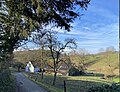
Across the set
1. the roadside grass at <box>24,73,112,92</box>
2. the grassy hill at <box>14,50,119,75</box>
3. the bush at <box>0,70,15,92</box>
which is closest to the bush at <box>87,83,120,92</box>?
the roadside grass at <box>24,73,112,92</box>

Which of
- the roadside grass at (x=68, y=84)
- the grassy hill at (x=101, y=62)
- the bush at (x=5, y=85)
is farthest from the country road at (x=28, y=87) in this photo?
the grassy hill at (x=101, y=62)

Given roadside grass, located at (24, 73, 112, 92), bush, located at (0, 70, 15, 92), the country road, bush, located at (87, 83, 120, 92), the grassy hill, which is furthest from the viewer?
the grassy hill

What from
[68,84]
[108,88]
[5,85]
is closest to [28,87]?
[5,85]

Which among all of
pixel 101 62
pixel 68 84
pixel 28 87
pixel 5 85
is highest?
pixel 101 62

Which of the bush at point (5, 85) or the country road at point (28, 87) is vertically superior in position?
the bush at point (5, 85)

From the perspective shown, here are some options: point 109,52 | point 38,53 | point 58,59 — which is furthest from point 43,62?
point 109,52

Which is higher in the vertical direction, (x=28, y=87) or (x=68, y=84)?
(x=28, y=87)

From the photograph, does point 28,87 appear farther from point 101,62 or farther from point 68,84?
point 101,62

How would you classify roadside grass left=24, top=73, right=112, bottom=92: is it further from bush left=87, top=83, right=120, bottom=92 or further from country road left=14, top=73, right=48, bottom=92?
bush left=87, top=83, right=120, bottom=92

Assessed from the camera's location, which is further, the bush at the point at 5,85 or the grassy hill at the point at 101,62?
the grassy hill at the point at 101,62

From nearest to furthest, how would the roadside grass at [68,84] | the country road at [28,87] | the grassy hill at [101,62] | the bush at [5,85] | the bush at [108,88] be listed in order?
the bush at [108,88]
the bush at [5,85]
the country road at [28,87]
the roadside grass at [68,84]
the grassy hill at [101,62]

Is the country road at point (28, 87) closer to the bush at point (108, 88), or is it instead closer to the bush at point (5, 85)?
the bush at point (5, 85)

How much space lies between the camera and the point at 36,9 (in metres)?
9.46

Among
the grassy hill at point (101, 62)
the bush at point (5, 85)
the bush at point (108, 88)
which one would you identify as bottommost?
the bush at point (5, 85)
